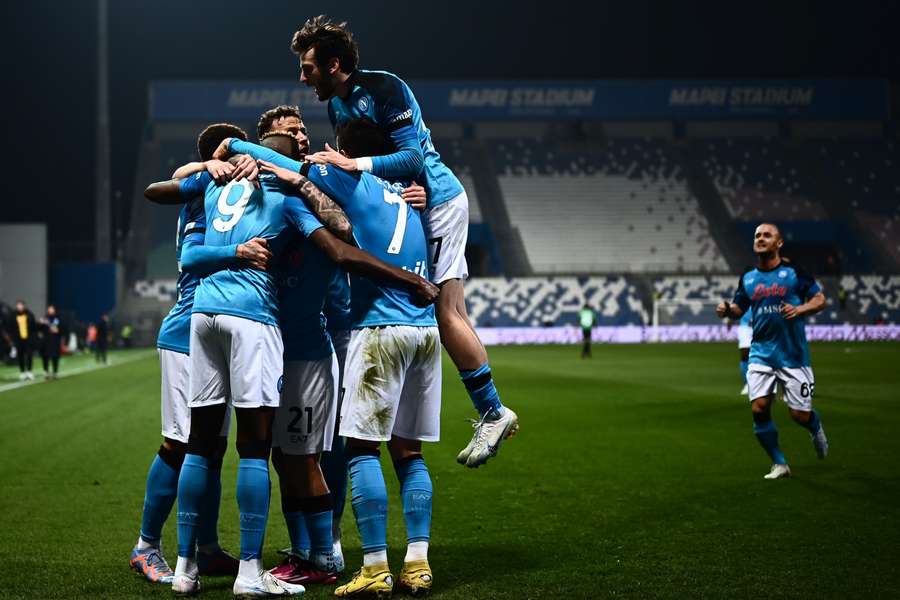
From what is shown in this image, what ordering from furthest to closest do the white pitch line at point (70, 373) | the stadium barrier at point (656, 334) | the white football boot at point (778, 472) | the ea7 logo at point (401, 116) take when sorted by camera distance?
the stadium barrier at point (656, 334)
the white pitch line at point (70, 373)
the white football boot at point (778, 472)
the ea7 logo at point (401, 116)

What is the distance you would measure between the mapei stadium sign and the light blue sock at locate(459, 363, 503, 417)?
54229 mm

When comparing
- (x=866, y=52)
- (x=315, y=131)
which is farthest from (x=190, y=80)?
(x=866, y=52)

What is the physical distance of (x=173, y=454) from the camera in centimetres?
570

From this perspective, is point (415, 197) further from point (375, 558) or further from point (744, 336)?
point (744, 336)

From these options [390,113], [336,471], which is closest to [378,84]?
[390,113]

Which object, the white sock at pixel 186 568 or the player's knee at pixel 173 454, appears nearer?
the white sock at pixel 186 568

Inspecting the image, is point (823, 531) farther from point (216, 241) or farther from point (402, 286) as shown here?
point (216, 241)

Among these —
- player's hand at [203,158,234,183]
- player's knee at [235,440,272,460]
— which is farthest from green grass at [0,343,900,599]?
player's hand at [203,158,234,183]

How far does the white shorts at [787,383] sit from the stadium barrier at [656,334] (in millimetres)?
36482

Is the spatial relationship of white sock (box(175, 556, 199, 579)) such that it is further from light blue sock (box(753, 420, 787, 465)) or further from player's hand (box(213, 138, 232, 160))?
light blue sock (box(753, 420, 787, 465))

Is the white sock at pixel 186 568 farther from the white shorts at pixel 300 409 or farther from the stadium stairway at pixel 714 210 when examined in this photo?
the stadium stairway at pixel 714 210

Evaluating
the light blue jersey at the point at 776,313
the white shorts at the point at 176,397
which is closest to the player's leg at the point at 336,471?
the white shorts at the point at 176,397

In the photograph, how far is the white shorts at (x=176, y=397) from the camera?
5680 millimetres

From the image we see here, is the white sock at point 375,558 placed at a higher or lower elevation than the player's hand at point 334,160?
lower
